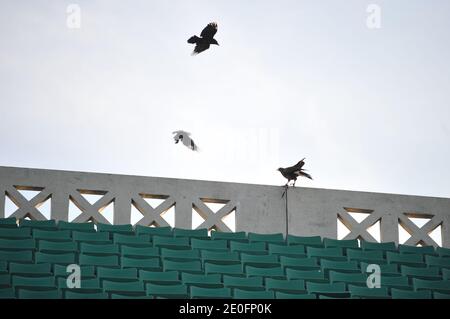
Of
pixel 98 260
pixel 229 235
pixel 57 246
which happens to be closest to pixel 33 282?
pixel 98 260

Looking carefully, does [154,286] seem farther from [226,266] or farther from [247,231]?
[247,231]

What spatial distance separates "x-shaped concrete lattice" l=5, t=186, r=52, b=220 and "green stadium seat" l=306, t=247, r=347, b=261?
140 inches

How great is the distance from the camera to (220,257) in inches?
520

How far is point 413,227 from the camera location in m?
15.8

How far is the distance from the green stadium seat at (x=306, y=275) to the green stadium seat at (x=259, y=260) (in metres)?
0.31

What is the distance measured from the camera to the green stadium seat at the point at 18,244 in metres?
12.8

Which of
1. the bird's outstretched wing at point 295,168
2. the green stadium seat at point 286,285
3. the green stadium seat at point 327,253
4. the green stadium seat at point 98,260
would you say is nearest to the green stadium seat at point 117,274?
the green stadium seat at point 98,260

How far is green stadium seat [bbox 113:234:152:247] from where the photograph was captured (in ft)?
43.6

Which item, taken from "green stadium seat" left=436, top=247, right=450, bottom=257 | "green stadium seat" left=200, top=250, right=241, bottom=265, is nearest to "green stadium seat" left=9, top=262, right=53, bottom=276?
"green stadium seat" left=200, top=250, right=241, bottom=265

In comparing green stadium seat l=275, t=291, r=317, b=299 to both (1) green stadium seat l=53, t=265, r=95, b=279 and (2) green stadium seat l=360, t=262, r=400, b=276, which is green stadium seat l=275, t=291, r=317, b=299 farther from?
(1) green stadium seat l=53, t=265, r=95, b=279

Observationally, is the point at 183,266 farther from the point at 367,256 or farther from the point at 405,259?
the point at 405,259

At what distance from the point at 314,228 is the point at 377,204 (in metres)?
1.02

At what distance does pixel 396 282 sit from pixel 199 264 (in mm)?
2399
